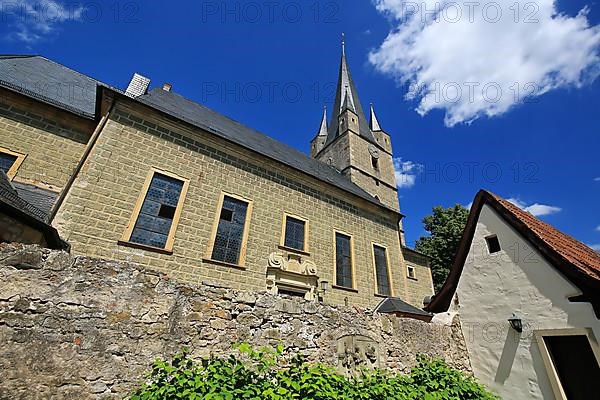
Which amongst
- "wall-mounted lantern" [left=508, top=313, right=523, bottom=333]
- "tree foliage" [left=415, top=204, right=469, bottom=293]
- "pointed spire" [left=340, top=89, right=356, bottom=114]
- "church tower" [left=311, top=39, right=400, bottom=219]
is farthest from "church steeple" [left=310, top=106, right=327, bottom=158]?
"wall-mounted lantern" [left=508, top=313, right=523, bottom=333]

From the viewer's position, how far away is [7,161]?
7.02m

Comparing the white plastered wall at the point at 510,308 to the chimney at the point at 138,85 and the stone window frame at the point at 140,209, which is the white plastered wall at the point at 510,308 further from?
the chimney at the point at 138,85

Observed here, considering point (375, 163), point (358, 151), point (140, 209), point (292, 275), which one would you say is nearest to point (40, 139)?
point (140, 209)

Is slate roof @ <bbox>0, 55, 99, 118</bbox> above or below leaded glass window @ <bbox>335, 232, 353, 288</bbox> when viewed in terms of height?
above

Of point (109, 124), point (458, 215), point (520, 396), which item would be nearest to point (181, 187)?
point (109, 124)

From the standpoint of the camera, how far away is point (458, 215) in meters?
22.4

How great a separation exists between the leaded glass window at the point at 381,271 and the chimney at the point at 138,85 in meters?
12.1

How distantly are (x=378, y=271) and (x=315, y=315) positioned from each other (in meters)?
7.93

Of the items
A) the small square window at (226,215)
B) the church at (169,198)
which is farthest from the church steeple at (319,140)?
the small square window at (226,215)

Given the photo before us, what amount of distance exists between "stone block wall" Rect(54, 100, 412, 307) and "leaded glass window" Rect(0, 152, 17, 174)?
253 centimetres

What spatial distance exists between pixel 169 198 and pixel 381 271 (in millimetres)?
9095

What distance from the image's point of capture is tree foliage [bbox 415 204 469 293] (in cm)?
2086

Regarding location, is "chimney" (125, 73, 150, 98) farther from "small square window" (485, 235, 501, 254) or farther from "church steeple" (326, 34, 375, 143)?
"church steeple" (326, 34, 375, 143)

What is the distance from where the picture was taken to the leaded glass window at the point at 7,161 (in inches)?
273
